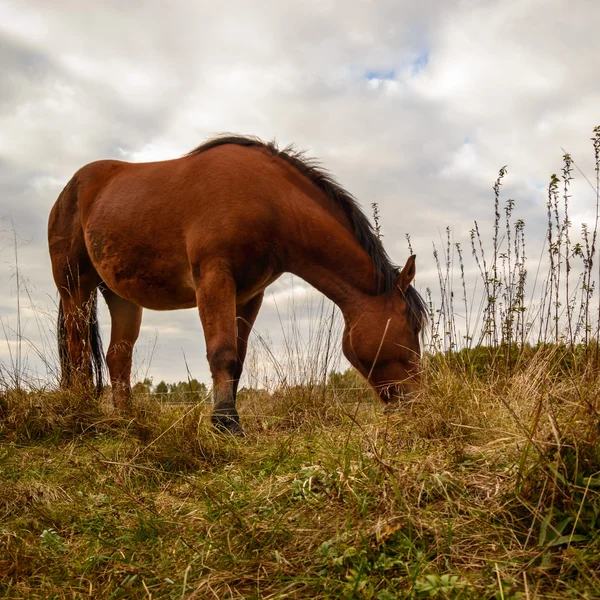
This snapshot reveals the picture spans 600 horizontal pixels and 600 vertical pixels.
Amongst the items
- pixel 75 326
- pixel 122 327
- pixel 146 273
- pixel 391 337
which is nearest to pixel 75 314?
pixel 75 326

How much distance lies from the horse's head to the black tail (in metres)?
2.59

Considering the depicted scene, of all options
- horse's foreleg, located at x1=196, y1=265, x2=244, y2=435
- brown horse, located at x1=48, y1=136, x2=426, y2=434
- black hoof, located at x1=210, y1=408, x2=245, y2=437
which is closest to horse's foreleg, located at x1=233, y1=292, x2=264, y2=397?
brown horse, located at x1=48, y1=136, x2=426, y2=434

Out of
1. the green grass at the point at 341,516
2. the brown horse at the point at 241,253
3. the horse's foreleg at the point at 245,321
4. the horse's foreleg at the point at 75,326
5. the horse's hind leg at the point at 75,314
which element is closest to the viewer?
the green grass at the point at 341,516

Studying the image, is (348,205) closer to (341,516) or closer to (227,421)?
(227,421)

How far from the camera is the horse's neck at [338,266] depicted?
16.4 feet

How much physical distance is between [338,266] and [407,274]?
57 cm

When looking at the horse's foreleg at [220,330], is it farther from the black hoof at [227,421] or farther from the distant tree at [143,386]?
the distant tree at [143,386]

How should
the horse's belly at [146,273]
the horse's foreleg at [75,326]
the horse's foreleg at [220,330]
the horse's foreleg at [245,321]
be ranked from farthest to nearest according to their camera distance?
the horse's foreleg at [75,326], the horse's foreleg at [245,321], the horse's belly at [146,273], the horse's foreleg at [220,330]

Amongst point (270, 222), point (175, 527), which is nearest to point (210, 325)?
point (270, 222)

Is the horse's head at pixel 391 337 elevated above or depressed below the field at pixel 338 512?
above

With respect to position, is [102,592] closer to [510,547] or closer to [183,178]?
[510,547]

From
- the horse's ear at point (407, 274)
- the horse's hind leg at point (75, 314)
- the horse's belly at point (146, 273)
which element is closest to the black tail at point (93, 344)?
the horse's hind leg at point (75, 314)

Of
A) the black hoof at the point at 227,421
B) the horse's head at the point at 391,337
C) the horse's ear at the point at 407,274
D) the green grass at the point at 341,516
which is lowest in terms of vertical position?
the green grass at the point at 341,516

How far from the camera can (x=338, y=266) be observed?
5027 millimetres
